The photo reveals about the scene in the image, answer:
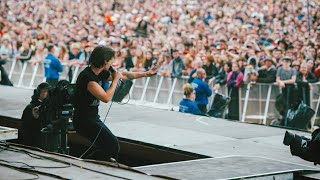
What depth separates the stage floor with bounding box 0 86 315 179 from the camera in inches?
377

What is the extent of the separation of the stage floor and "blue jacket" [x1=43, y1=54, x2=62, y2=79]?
2.45m

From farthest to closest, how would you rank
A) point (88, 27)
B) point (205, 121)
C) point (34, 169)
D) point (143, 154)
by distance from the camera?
point (88, 27), point (205, 121), point (143, 154), point (34, 169)

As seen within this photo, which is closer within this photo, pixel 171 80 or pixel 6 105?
pixel 6 105

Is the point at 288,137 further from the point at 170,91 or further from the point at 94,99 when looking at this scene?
the point at 170,91

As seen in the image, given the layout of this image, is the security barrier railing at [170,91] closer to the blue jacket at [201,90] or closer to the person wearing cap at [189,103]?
the blue jacket at [201,90]

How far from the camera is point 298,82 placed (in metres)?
14.1

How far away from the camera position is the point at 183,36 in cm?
2053

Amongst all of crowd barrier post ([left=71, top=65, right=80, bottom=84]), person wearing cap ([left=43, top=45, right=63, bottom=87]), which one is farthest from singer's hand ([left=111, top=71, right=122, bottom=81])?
crowd barrier post ([left=71, top=65, right=80, bottom=84])

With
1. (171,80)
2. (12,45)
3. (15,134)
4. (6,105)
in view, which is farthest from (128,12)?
(15,134)

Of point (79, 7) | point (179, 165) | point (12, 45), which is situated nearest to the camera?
point (179, 165)

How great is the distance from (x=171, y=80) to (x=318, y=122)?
4.05 m

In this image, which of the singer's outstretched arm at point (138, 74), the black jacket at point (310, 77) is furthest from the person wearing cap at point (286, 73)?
the singer's outstretched arm at point (138, 74)

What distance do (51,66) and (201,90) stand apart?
15.6ft

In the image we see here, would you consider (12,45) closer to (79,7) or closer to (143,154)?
(79,7)
